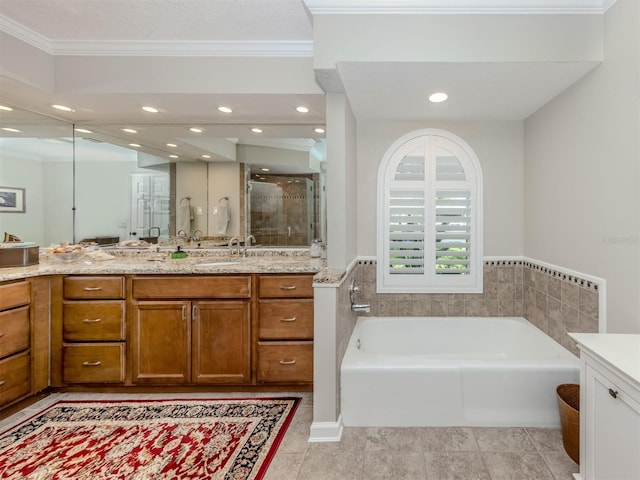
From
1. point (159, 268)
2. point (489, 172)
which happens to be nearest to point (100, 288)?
point (159, 268)

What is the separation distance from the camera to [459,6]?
1707 mm

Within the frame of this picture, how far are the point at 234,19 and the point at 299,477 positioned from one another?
2603 mm

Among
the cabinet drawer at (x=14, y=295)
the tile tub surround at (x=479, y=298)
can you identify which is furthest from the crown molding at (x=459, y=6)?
the cabinet drawer at (x=14, y=295)

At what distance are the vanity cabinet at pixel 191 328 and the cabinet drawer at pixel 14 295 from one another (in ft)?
2.14

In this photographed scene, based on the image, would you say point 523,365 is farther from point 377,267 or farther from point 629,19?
point 629,19

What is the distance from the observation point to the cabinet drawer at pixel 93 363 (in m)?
2.25

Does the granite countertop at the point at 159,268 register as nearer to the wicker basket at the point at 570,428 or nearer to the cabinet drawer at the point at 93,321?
the cabinet drawer at the point at 93,321

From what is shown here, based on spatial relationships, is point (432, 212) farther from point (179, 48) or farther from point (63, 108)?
point (63, 108)

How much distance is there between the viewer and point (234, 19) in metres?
1.94

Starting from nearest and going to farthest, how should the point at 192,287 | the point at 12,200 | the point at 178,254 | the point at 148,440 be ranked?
the point at 148,440
the point at 192,287
the point at 12,200
the point at 178,254

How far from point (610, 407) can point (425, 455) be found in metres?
0.88

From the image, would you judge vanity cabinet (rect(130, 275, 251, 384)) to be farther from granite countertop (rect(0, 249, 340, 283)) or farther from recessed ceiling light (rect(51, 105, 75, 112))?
recessed ceiling light (rect(51, 105, 75, 112))

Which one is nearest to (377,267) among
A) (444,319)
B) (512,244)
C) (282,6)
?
(444,319)

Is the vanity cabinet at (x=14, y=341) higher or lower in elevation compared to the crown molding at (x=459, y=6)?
lower
